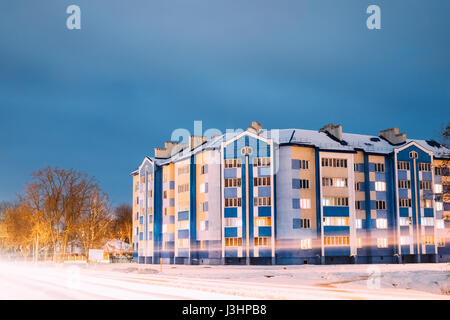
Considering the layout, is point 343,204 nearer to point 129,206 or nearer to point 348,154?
point 348,154

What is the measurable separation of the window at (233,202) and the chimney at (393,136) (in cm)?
3093

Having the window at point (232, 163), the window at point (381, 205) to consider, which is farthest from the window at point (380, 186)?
the window at point (232, 163)

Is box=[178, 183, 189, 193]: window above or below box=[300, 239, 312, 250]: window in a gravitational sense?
above

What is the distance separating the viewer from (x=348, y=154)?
75500 mm

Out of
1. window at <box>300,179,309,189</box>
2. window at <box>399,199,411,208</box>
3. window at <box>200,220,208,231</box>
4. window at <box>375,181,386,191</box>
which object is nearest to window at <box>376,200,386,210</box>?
window at <box>375,181,386,191</box>

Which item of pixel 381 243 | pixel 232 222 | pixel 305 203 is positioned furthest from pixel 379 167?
pixel 232 222

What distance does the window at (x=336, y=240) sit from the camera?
233 ft

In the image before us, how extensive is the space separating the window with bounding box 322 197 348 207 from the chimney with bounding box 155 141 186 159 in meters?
30.5

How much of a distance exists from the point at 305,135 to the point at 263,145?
9181mm

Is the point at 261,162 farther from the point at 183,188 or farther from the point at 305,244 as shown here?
the point at 183,188

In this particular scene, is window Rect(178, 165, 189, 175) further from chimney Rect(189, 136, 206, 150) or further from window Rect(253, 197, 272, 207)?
window Rect(253, 197, 272, 207)

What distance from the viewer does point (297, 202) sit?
70562mm

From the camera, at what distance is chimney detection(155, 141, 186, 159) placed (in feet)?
301
